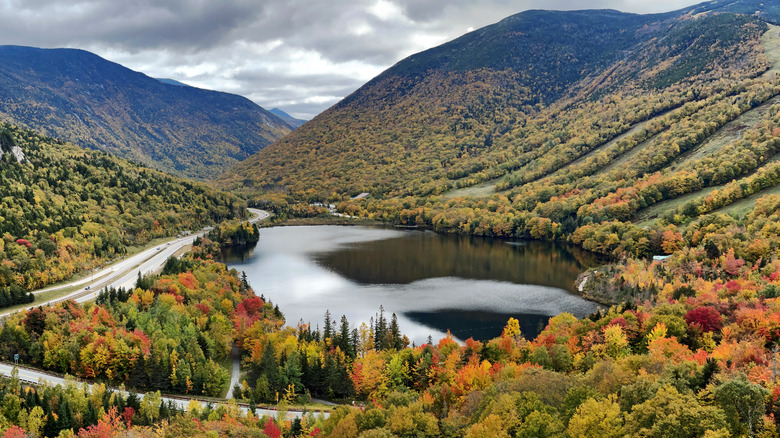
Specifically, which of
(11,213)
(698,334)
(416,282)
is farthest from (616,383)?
(11,213)

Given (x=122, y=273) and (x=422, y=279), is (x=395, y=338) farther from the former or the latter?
(x=122, y=273)

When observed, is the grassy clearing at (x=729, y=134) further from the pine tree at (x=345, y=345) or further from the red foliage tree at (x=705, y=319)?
the pine tree at (x=345, y=345)

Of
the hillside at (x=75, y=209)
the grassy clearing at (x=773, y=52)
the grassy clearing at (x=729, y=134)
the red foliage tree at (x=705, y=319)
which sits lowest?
the red foliage tree at (x=705, y=319)

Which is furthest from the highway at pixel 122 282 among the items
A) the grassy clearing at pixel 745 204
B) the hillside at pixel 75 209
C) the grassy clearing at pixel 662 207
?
the grassy clearing at pixel 662 207

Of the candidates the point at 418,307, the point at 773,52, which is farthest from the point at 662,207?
the point at 773,52

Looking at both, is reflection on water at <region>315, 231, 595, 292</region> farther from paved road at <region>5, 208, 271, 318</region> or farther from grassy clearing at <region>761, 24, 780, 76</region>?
grassy clearing at <region>761, 24, 780, 76</region>

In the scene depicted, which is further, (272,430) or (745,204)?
(745,204)

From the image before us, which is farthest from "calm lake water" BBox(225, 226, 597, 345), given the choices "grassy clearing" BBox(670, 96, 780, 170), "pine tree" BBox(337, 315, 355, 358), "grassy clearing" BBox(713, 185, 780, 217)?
"grassy clearing" BBox(670, 96, 780, 170)
